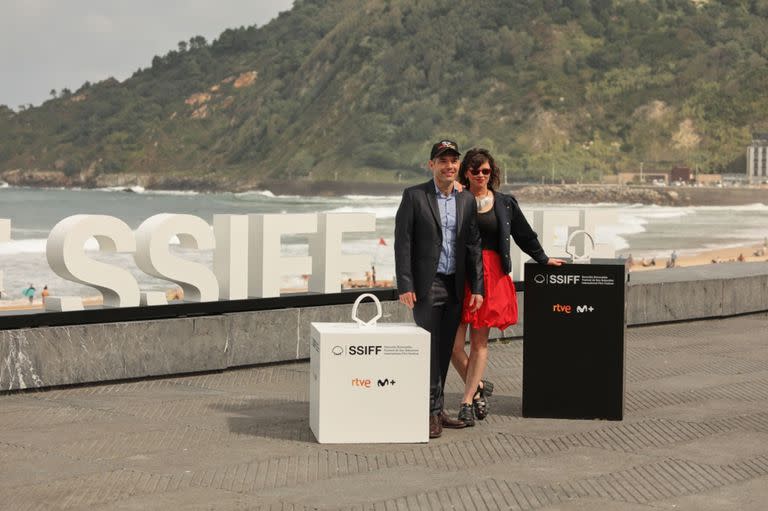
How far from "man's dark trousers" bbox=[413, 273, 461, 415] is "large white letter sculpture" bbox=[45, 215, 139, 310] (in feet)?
10.1

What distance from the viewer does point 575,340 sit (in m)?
8.62

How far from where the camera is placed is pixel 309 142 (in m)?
198

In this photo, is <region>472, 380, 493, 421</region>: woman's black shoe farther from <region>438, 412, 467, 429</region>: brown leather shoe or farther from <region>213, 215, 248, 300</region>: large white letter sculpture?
<region>213, 215, 248, 300</region>: large white letter sculpture

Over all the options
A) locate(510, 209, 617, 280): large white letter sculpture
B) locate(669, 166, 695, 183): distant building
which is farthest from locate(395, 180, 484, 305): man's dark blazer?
locate(669, 166, 695, 183): distant building

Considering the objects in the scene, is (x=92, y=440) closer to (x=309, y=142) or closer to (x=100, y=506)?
(x=100, y=506)

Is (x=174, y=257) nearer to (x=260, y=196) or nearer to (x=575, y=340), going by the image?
(x=575, y=340)

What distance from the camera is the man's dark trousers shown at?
802 cm

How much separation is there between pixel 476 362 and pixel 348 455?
1.29 metres

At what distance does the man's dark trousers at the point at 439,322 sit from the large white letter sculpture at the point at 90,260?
3079mm

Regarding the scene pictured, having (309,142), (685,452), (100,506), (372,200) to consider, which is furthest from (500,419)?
(309,142)

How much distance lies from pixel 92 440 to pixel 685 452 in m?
3.25

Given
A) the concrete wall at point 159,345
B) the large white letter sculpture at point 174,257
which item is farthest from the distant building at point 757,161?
the large white letter sculpture at point 174,257

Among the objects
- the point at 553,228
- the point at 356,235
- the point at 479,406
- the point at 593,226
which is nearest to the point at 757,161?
the point at 356,235

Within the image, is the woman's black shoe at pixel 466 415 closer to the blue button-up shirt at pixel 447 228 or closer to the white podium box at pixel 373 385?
the white podium box at pixel 373 385
